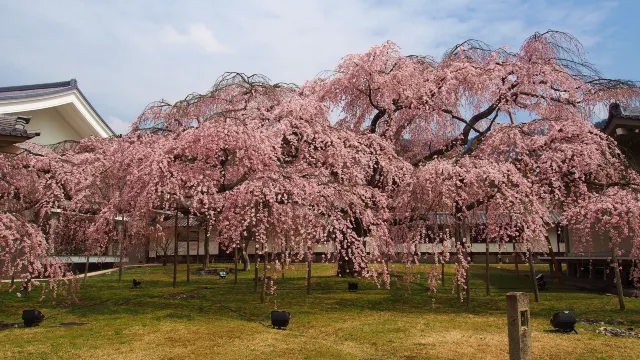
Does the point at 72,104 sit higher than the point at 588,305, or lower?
higher

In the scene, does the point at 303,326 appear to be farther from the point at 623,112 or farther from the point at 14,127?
the point at 623,112

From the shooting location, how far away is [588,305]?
1447 cm

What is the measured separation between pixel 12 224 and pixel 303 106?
8.86m

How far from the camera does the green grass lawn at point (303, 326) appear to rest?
9.06 meters

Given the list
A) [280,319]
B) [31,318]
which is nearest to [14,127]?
[31,318]

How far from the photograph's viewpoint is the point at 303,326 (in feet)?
37.7

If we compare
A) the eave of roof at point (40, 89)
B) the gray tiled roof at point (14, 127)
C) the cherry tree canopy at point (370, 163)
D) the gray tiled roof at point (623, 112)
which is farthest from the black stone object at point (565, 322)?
the eave of roof at point (40, 89)

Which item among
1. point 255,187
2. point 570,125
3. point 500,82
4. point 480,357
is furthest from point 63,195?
point 570,125

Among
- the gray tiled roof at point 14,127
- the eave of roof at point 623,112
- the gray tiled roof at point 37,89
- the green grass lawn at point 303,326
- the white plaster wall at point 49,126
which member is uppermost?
the gray tiled roof at point 37,89

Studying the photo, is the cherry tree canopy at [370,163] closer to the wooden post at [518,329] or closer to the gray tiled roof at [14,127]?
the gray tiled roof at [14,127]

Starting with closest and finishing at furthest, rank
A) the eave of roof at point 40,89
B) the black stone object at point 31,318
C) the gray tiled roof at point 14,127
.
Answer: the gray tiled roof at point 14,127 < the black stone object at point 31,318 < the eave of roof at point 40,89

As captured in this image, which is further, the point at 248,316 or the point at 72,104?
the point at 72,104

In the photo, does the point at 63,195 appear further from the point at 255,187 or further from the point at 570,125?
the point at 570,125

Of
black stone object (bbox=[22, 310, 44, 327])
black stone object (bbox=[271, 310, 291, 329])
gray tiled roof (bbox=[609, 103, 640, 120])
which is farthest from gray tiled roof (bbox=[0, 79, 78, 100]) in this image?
gray tiled roof (bbox=[609, 103, 640, 120])
